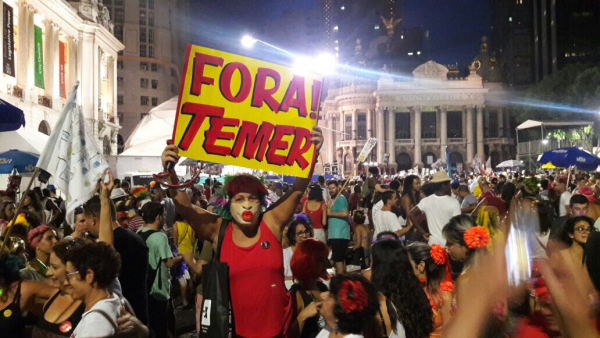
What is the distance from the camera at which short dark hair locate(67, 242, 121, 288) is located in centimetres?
328

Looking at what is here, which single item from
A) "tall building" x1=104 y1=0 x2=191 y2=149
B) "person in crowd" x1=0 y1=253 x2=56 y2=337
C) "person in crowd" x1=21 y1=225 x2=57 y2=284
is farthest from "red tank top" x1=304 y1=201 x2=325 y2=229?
"tall building" x1=104 y1=0 x2=191 y2=149

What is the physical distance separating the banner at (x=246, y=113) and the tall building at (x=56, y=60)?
66.5ft

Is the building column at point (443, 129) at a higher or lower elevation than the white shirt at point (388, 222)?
higher

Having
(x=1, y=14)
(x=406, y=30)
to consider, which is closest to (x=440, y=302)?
(x=1, y=14)

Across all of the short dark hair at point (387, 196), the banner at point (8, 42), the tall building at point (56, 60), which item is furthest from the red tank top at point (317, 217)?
the banner at point (8, 42)

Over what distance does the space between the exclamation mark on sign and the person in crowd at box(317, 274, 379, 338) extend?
1862 millimetres

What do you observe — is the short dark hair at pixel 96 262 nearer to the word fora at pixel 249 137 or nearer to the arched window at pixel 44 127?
the word fora at pixel 249 137

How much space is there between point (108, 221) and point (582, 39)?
3026 inches

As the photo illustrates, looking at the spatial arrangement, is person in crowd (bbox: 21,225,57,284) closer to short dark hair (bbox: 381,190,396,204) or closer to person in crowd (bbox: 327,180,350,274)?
short dark hair (bbox: 381,190,396,204)

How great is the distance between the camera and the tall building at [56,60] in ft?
102

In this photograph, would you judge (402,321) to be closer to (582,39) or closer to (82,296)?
(82,296)

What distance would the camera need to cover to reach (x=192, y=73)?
4312 millimetres

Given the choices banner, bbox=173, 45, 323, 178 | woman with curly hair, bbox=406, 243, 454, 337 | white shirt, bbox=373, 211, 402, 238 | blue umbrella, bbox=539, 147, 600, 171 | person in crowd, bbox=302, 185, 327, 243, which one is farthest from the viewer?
blue umbrella, bbox=539, 147, 600, 171

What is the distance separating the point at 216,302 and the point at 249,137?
1338 mm
